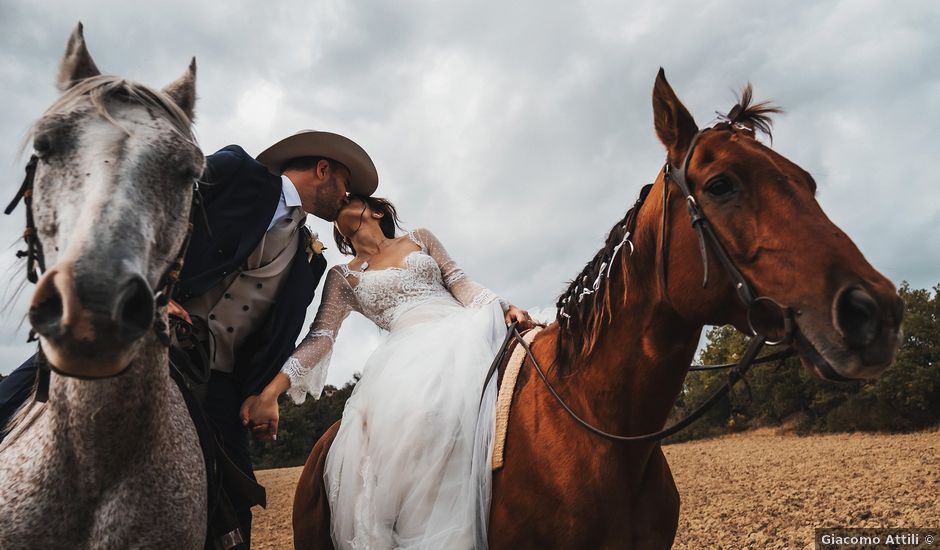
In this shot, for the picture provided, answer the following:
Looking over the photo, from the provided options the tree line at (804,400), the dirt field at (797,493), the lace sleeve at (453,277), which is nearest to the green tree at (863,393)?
the tree line at (804,400)

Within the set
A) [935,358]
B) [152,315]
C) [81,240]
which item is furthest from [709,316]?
[935,358]

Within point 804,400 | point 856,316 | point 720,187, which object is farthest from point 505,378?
point 804,400

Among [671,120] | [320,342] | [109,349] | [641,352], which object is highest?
[671,120]

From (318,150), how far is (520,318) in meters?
2.10

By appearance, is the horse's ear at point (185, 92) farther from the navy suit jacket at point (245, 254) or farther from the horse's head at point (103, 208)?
the navy suit jacket at point (245, 254)

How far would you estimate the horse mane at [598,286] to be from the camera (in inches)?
124

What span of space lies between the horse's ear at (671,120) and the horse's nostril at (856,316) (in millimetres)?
1068

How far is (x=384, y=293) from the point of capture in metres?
4.64

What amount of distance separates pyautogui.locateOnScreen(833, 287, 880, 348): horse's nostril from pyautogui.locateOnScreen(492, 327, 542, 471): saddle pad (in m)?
1.74

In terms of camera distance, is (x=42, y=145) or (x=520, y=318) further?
(x=520, y=318)

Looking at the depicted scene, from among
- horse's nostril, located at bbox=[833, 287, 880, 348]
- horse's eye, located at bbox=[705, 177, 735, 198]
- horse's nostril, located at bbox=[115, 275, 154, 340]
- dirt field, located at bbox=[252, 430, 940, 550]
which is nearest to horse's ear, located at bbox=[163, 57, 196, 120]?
horse's nostril, located at bbox=[115, 275, 154, 340]

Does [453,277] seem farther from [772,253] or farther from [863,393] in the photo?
[863,393]

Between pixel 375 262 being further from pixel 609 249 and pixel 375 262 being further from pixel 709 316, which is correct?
pixel 709 316

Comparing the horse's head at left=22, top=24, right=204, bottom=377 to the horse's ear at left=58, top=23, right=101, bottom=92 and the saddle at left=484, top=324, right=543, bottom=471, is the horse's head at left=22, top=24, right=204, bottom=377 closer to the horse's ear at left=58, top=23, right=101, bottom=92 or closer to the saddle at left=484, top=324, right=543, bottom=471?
the horse's ear at left=58, top=23, right=101, bottom=92
